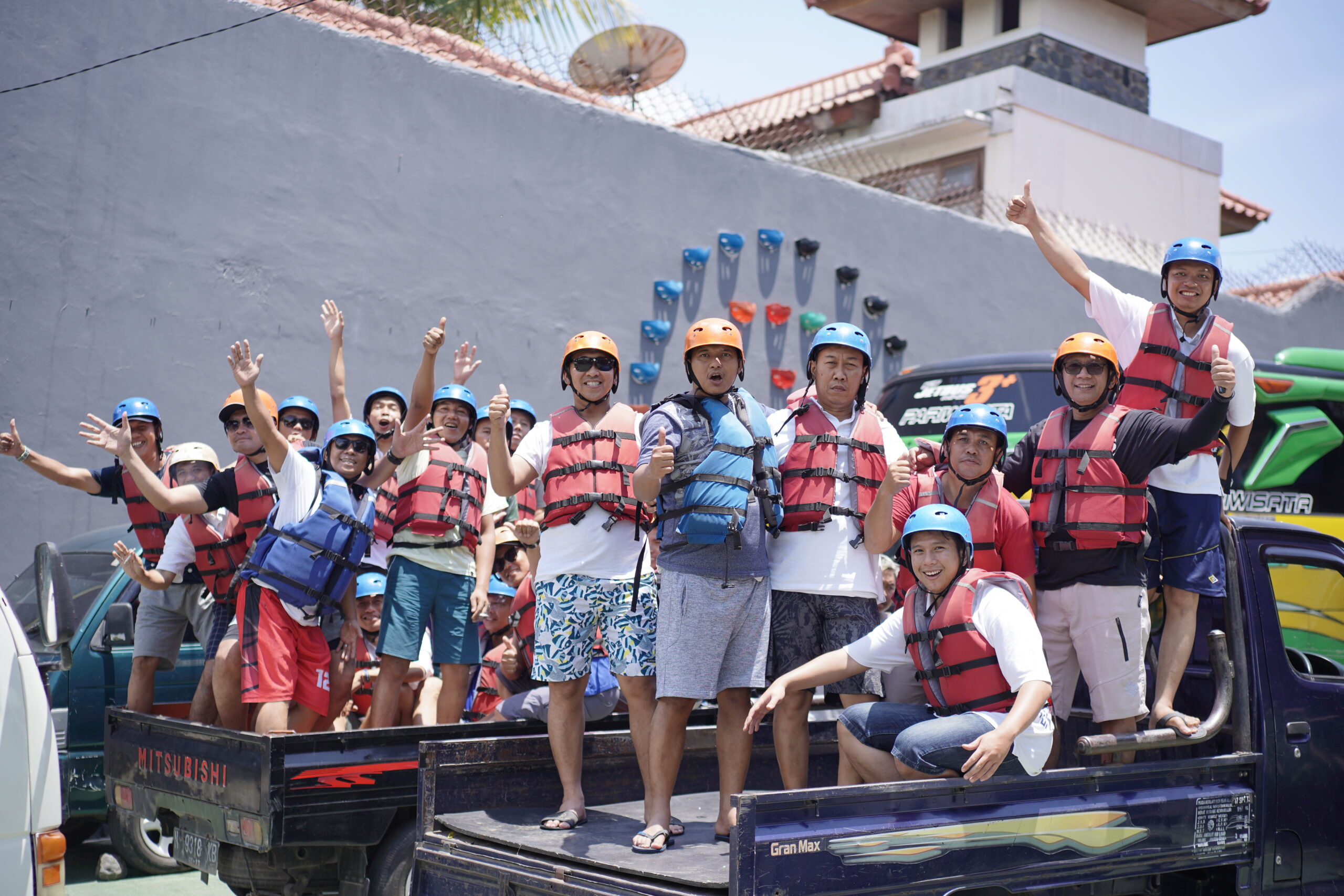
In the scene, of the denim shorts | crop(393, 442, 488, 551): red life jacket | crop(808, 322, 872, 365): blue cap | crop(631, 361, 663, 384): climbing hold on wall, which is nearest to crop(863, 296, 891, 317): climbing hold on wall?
crop(631, 361, 663, 384): climbing hold on wall

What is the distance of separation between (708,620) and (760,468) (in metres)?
0.63

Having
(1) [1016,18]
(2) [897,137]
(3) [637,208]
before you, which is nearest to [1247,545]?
(3) [637,208]

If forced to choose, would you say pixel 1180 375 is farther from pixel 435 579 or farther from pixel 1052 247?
pixel 435 579

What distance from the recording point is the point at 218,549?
6492 mm

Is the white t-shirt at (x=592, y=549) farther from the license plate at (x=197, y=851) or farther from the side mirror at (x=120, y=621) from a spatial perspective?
the side mirror at (x=120, y=621)

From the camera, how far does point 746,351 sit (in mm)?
12414

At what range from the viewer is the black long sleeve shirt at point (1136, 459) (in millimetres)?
4934

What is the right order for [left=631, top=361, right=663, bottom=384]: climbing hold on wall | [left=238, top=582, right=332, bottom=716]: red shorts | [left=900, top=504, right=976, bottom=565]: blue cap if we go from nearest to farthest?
[left=900, top=504, right=976, bottom=565]: blue cap
[left=238, top=582, right=332, bottom=716]: red shorts
[left=631, top=361, right=663, bottom=384]: climbing hold on wall

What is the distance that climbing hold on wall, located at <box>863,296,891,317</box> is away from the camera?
42.9 ft

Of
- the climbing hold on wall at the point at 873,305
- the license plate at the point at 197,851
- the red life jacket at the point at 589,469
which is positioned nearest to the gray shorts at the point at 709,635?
the red life jacket at the point at 589,469

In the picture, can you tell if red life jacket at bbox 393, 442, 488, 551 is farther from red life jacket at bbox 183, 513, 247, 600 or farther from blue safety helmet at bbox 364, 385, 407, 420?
red life jacket at bbox 183, 513, 247, 600

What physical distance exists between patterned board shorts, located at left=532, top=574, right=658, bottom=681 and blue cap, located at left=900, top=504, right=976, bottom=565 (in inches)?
41.4

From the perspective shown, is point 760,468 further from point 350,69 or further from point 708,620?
point 350,69

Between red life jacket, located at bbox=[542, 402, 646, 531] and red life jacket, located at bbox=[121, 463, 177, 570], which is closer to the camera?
red life jacket, located at bbox=[542, 402, 646, 531]
